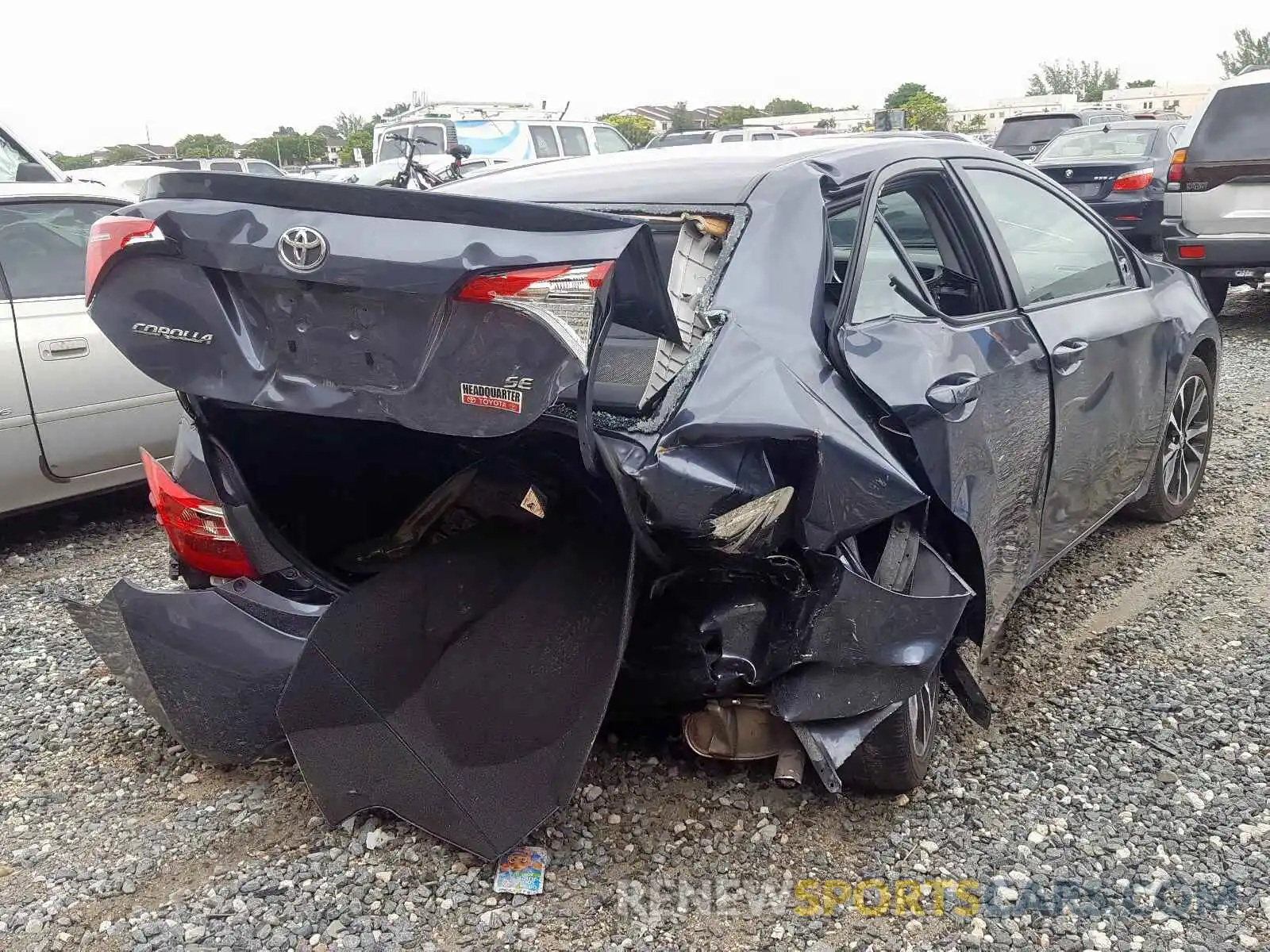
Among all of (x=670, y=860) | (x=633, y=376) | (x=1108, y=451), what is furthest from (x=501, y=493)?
(x=1108, y=451)

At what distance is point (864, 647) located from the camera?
249 cm

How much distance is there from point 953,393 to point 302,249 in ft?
5.20

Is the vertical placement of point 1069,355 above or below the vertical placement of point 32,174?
below

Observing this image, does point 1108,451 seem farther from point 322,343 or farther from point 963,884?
point 322,343

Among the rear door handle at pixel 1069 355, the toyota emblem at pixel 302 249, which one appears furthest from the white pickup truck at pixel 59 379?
the rear door handle at pixel 1069 355

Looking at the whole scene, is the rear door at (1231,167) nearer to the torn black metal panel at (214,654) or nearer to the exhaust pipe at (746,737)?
the exhaust pipe at (746,737)

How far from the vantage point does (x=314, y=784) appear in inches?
109

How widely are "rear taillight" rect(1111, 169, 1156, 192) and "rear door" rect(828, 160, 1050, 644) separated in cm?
936

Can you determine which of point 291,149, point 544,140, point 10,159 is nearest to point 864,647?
point 10,159

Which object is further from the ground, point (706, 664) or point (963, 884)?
point (706, 664)

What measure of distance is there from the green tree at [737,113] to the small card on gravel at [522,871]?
212ft

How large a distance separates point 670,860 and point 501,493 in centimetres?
116

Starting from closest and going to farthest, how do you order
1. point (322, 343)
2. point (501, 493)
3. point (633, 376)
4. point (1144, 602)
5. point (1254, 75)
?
point (322, 343) < point (633, 376) < point (501, 493) < point (1144, 602) < point (1254, 75)

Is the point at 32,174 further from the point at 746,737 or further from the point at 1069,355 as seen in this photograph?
the point at 1069,355
